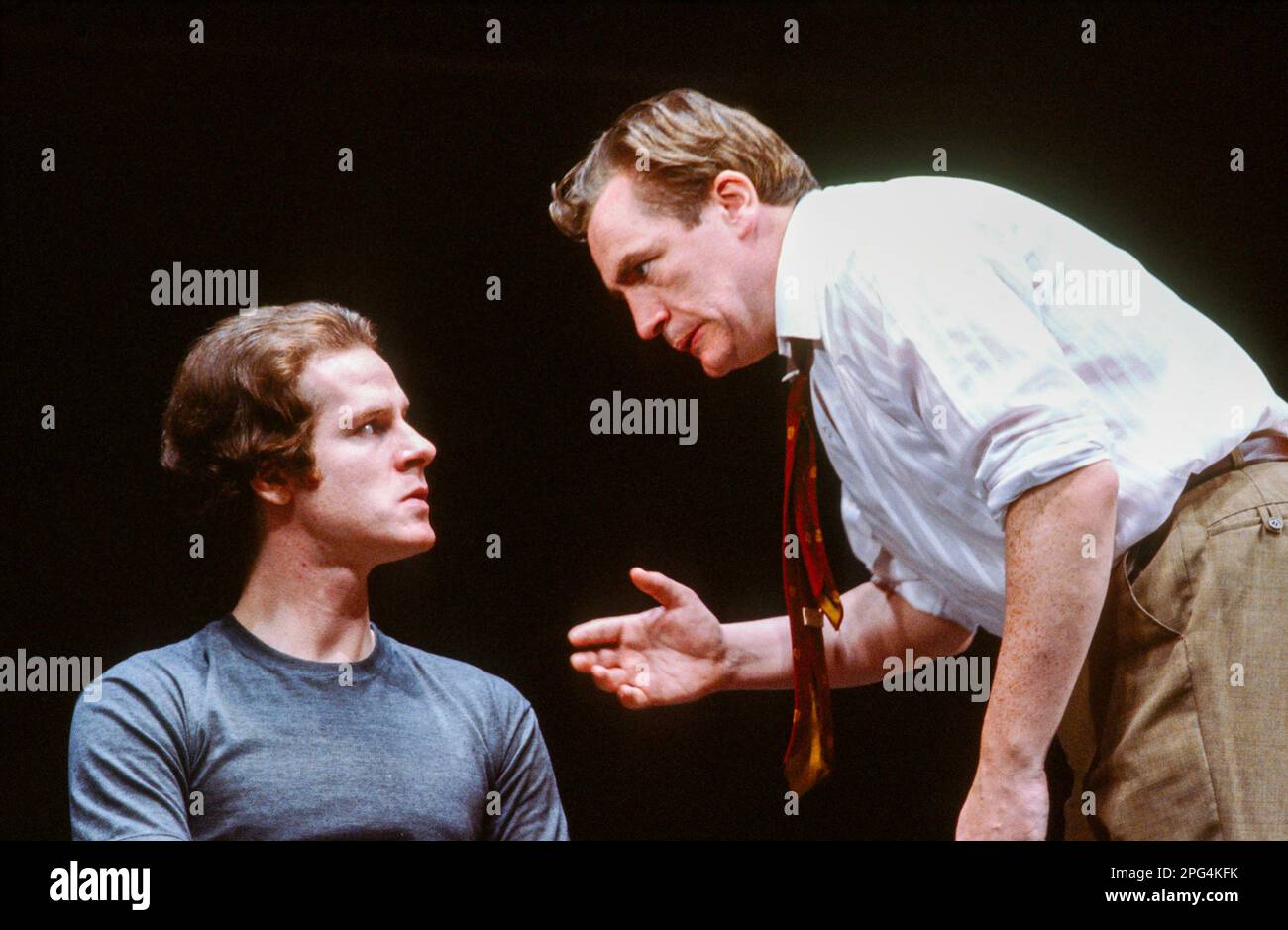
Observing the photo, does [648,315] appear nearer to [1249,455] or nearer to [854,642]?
[854,642]

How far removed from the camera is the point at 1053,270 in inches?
88.7

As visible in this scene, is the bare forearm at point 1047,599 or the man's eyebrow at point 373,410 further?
the man's eyebrow at point 373,410

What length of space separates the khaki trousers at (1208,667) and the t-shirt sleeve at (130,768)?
5.04 feet

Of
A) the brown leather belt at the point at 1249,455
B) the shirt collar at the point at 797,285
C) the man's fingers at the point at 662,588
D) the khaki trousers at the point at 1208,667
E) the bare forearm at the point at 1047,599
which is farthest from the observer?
the man's fingers at the point at 662,588

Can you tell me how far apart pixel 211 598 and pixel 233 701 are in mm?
290

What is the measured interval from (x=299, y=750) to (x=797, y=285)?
1.17 metres

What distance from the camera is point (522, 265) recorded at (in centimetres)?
267

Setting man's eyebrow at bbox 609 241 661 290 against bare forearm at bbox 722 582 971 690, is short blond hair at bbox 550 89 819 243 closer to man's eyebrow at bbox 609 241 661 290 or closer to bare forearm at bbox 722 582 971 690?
man's eyebrow at bbox 609 241 661 290

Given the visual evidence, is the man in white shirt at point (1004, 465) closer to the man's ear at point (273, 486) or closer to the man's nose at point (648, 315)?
the man's nose at point (648, 315)

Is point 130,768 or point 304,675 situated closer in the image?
point 130,768

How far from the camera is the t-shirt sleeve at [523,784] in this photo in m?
2.43

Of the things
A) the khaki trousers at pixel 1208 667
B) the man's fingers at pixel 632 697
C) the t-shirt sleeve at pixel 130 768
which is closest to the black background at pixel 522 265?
the man's fingers at pixel 632 697

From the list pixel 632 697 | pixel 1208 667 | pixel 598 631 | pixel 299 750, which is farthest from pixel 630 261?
pixel 1208 667

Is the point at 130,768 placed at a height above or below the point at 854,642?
below
